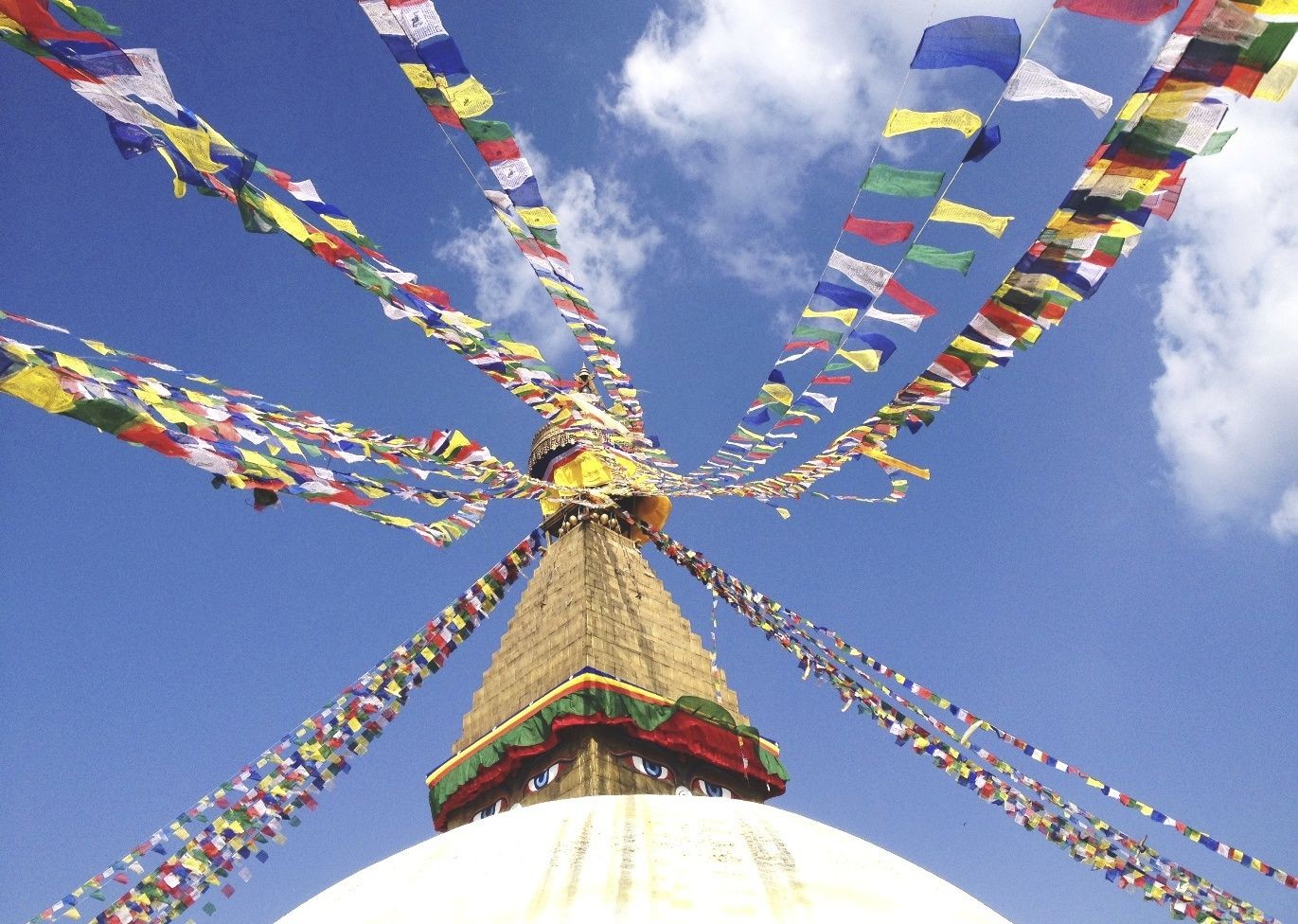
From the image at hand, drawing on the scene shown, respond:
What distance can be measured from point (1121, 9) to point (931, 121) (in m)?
1.00

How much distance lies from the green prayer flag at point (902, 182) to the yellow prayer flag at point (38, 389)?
14.0 ft

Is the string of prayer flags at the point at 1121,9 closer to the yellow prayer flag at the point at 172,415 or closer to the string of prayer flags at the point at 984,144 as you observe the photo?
the string of prayer flags at the point at 984,144

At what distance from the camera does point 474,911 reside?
4.20 m

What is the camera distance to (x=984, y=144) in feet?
15.1

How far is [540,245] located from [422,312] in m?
1.05

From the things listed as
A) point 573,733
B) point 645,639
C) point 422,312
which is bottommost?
point 573,733

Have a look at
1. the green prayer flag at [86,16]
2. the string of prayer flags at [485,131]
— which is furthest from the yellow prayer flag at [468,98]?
the green prayer flag at [86,16]

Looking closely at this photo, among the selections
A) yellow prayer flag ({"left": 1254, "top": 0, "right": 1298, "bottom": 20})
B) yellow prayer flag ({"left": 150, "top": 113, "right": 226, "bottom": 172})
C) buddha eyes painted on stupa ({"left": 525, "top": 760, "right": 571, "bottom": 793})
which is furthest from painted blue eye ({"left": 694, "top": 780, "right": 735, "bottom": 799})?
yellow prayer flag ({"left": 1254, "top": 0, "right": 1298, "bottom": 20})

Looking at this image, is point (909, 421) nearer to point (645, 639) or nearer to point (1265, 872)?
point (645, 639)

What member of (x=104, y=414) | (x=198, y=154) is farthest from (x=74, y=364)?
(x=198, y=154)

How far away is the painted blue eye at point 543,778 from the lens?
866cm

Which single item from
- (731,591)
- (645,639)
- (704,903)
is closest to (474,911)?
(704,903)

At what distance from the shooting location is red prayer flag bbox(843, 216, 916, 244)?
18.2 ft

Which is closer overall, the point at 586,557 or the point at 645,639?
the point at 645,639
